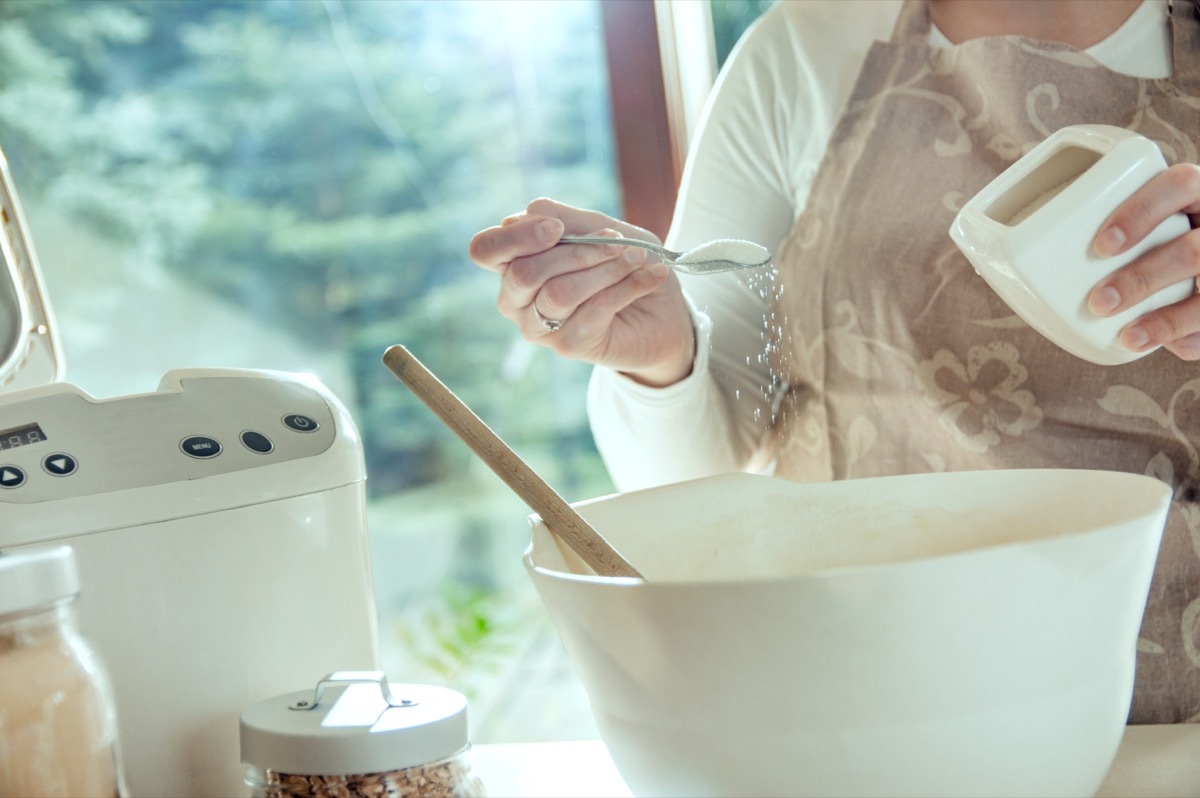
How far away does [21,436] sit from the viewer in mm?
572

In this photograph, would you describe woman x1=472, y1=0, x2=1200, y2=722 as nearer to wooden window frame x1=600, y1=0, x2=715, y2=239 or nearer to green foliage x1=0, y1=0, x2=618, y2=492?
wooden window frame x1=600, y1=0, x2=715, y2=239

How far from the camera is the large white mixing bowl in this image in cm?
40

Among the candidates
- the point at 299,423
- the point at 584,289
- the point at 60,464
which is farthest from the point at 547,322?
the point at 60,464

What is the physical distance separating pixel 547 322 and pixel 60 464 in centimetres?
35

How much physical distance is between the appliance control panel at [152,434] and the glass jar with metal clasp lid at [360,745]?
0.15 meters

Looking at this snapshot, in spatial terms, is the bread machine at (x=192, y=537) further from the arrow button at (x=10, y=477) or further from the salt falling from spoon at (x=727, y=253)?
the salt falling from spoon at (x=727, y=253)

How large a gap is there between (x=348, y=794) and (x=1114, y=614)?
316 millimetres

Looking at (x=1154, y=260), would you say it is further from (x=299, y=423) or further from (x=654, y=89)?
(x=654, y=89)

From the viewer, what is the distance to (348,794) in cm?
46

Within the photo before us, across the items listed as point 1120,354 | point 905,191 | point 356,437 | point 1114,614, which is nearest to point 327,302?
point 905,191

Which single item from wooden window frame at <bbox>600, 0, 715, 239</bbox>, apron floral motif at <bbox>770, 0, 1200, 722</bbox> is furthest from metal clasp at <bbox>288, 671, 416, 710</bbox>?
wooden window frame at <bbox>600, 0, 715, 239</bbox>

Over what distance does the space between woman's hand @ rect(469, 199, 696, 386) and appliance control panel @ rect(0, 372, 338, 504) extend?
7.4 inches

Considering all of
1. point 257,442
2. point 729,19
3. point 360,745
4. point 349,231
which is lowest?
point 360,745

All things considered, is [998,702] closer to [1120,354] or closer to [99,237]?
[1120,354]
